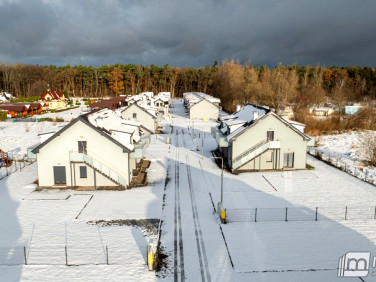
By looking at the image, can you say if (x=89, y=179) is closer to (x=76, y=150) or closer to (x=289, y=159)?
(x=76, y=150)

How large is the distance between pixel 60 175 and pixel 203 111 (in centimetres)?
5477

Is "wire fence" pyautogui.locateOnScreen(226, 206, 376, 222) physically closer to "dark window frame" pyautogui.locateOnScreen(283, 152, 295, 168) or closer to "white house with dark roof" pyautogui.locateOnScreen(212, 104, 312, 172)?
"white house with dark roof" pyautogui.locateOnScreen(212, 104, 312, 172)

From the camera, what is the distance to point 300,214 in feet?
82.5

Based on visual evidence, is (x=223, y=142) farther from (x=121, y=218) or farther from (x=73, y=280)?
(x=73, y=280)

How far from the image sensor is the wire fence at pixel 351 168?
35.4 m

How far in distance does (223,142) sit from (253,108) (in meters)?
8.31

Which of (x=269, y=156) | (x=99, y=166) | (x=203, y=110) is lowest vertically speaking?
(x=99, y=166)

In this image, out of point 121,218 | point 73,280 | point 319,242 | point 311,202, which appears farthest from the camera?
point 311,202

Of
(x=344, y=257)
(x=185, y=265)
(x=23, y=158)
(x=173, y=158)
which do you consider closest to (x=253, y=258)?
(x=185, y=265)

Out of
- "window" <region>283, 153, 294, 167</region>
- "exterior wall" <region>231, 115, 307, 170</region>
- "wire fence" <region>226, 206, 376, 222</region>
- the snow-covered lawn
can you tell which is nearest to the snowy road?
the snow-covered lawn

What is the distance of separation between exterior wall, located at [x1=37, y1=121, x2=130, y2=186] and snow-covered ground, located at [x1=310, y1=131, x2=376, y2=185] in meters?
26.5

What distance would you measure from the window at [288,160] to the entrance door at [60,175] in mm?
24618

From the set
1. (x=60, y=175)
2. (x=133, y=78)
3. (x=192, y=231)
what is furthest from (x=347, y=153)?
(x=133, y=78)

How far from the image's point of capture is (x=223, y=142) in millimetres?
37969
